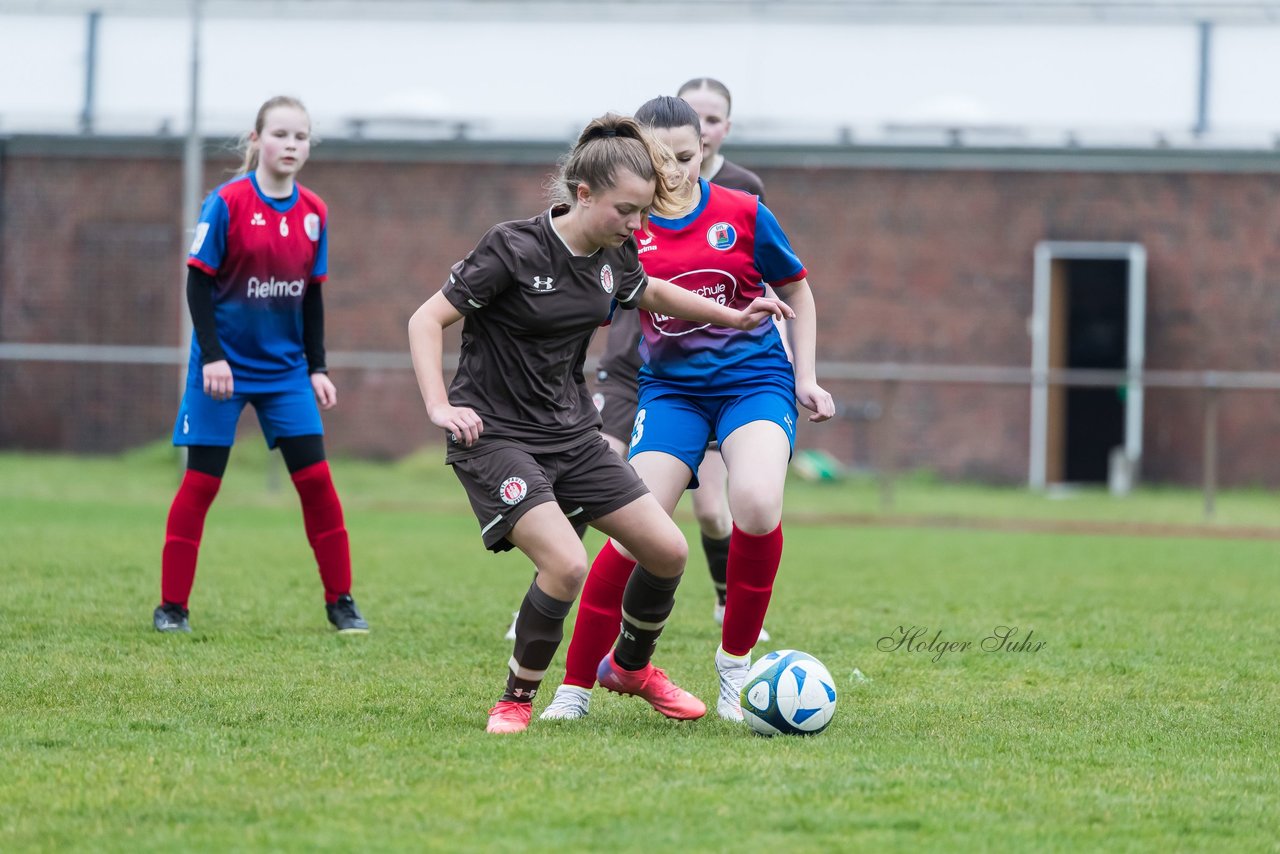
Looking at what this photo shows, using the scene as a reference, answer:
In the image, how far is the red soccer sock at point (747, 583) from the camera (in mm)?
4828

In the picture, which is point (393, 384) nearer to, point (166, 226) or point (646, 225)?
point (166, 226)

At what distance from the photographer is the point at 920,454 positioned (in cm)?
1827

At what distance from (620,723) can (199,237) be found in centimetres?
280

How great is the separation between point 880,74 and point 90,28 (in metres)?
11.1

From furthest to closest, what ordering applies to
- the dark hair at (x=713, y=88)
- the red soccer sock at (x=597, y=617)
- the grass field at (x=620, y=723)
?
the dark hair at (x=713, y=88)
the red soccer sock at (x=597, y=617)
the grass field at (x=620, y=723)

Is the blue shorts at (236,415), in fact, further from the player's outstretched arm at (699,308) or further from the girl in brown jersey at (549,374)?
the player's outstretched arm at (699,308)

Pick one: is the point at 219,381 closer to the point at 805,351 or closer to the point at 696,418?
the point at 696,418

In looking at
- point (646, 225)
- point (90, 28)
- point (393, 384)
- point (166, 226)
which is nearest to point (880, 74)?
point (393, 384)

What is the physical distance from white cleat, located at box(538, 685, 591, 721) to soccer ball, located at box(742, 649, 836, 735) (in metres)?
0.52

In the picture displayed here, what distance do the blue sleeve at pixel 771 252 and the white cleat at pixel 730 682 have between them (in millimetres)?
1246

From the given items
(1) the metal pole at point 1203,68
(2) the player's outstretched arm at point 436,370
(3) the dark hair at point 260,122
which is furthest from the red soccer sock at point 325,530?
(1) the metal pole at point 1203,68

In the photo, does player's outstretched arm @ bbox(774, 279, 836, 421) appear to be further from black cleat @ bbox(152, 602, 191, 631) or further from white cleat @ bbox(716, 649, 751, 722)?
black cleat @ bbox(152, 602, 191, 631)

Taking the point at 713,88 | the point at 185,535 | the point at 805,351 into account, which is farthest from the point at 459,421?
the point at 185,535

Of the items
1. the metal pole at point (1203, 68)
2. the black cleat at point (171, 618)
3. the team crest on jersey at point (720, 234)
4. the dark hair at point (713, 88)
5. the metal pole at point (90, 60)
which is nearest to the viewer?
the team crest on jersey at point (720, 234)
